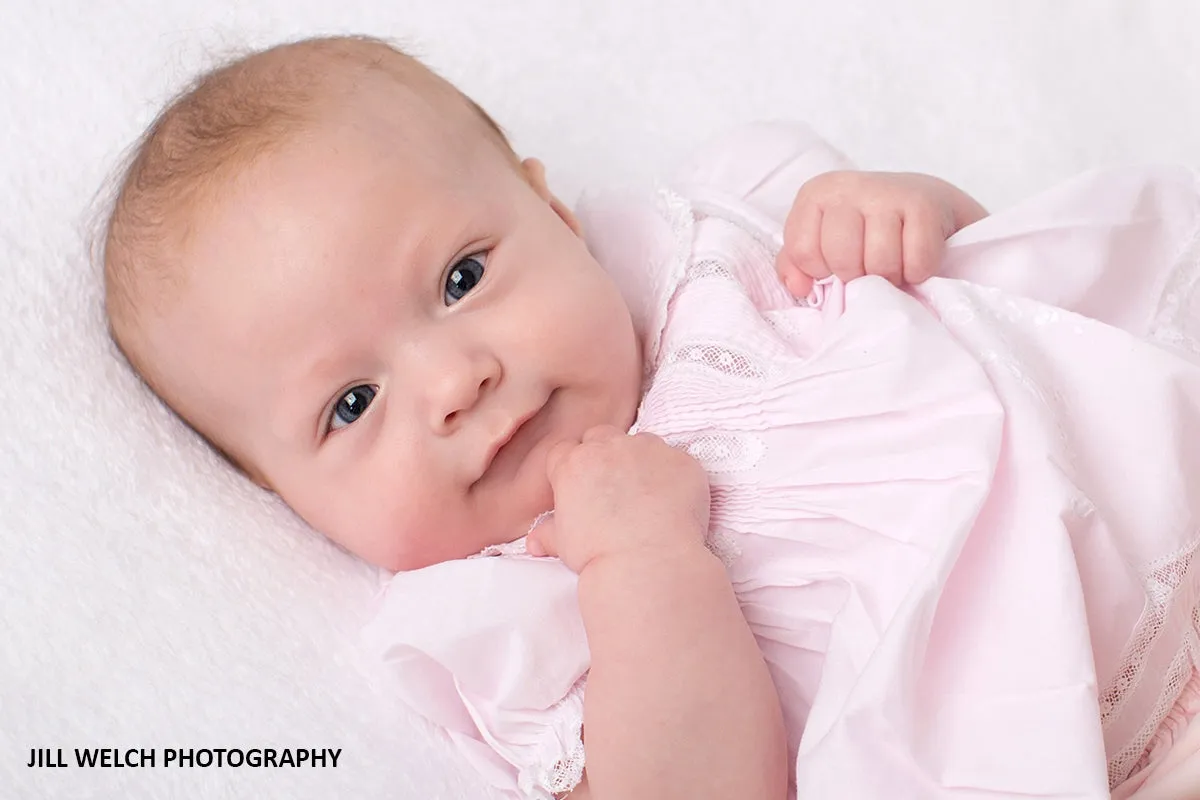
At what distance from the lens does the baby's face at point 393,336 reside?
1.24m

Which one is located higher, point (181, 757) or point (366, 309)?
point (366, 309)

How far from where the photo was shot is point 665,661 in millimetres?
1108

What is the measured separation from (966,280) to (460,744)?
2.42 feet

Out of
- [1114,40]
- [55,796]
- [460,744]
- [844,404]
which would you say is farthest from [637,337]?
[1114,40]

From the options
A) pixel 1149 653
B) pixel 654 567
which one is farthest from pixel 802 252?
pixel 1149 653

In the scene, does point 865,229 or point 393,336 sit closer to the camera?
point 393,336

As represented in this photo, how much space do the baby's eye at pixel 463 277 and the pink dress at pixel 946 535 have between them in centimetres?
23

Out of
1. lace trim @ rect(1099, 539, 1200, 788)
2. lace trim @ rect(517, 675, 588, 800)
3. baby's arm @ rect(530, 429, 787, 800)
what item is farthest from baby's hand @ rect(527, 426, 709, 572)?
lace trim @ rect(1099, 539, 1200, 788)

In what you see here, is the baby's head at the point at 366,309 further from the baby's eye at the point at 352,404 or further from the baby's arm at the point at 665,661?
the baby's arm at the point at 665,661

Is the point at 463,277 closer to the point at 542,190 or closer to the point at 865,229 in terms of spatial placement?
the point at 542,190

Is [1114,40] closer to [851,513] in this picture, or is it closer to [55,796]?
[851,513]

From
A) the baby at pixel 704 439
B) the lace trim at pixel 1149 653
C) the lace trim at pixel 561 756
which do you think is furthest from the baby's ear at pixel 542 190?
the lace trim at pixel 1149 653

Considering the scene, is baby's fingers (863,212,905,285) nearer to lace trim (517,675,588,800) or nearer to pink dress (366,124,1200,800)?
pink dress (366,124,1200,800)

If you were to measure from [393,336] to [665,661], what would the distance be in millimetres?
424
